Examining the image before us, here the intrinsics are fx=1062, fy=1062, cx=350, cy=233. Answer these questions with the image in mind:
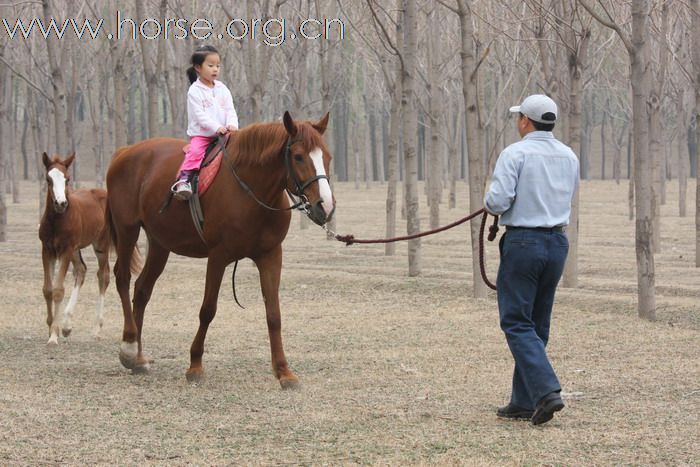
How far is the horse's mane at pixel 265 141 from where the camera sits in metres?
7.45

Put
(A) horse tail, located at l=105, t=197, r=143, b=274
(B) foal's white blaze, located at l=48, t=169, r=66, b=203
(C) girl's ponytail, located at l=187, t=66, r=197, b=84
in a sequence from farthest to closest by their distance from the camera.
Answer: (B) foal's white blaze, located at l=48, t=169, r=66, b=203
(A) horse tail, located at l=105, t=197, r=143, b=274
(C) girl's ponytail, located at l=187, t=66, r=197, b=84

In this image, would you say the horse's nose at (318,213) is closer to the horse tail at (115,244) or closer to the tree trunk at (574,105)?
the horse tail at (115,244)

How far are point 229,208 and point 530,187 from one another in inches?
103

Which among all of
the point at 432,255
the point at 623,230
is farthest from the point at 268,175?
the point at 623,230

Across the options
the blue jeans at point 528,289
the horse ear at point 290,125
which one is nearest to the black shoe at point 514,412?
the blue jeans at point 528,289

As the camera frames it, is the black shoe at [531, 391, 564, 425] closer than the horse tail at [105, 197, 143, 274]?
Yes

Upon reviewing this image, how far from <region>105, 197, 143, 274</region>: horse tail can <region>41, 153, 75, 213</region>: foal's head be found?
0.53 meters

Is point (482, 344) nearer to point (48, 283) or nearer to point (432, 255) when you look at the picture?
point (48, 283)

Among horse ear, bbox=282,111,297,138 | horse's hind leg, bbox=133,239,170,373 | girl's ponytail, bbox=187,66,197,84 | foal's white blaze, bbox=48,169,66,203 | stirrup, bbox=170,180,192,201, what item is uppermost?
girl's ponytail, bbox=187,66,197,84

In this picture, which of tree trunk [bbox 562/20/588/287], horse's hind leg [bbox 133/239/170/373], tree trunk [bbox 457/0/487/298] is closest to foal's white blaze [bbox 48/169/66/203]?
horse's hind leg [bbox 133/239/170/373]

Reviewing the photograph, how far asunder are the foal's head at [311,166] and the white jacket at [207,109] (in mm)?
946

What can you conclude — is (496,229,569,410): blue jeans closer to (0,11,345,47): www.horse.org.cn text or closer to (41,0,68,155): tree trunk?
(0,11,345,47): www.horse.org.cn text

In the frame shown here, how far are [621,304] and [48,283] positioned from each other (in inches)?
246

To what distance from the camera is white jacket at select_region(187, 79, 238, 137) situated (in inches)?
325
